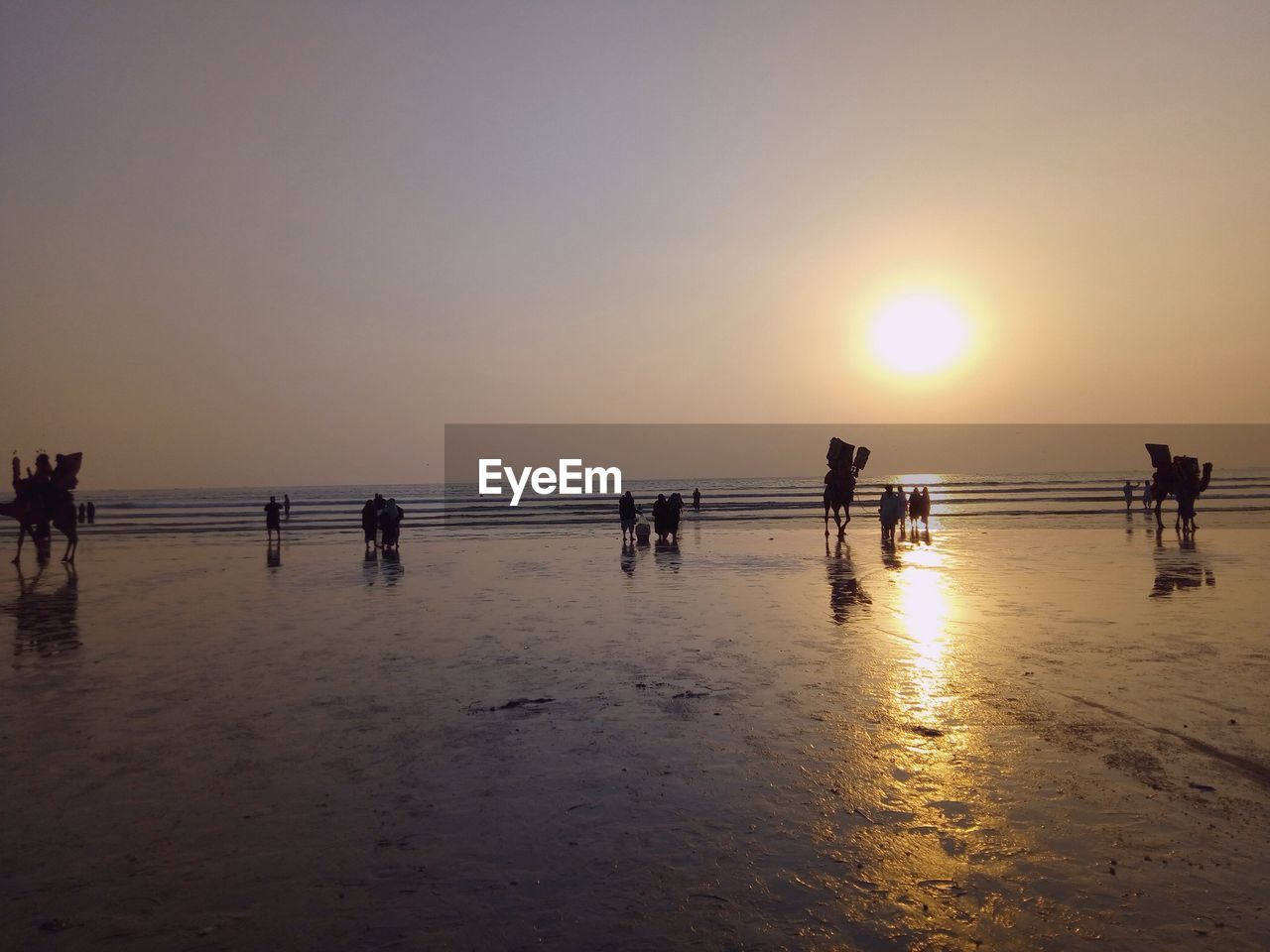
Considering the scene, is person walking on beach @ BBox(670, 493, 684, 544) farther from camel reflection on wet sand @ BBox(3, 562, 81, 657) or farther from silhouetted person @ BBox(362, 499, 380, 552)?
camel reflection on wet sand @ BBox(3, 562, 81, 657)

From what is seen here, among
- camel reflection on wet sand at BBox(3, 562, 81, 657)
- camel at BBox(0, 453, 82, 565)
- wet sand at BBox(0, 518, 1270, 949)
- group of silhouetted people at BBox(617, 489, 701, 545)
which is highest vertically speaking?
camel at BBox(0, 453, 82, 565)

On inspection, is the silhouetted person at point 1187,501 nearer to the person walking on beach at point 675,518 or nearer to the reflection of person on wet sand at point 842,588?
the reflection of person on wet sand at point 842,588

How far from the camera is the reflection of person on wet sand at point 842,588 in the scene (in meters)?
13.9

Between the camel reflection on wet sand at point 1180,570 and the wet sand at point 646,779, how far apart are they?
2259 mm

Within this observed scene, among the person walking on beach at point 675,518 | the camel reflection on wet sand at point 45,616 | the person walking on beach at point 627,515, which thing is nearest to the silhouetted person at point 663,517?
the person walking on beach at point 675,518

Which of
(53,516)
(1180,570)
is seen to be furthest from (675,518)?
(53,516)

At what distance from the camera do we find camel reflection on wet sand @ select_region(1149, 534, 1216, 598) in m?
16.0

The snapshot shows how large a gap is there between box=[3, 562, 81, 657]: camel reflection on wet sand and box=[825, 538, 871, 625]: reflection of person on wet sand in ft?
40.3

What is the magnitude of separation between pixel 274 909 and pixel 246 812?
1.55 m

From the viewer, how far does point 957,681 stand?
8758 mm

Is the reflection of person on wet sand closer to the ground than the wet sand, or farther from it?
closer to the ground

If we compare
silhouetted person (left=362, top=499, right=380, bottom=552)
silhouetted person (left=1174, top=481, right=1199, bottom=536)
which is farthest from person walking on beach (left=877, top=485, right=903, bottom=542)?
silhouetted person (left=362, top=499, right=380, bottom=552)

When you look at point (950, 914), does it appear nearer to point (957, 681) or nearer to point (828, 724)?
point (828, 724)

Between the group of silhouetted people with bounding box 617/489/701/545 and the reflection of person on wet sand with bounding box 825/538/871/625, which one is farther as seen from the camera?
the group of silhouetted people with bounding box 617/489/701/545
